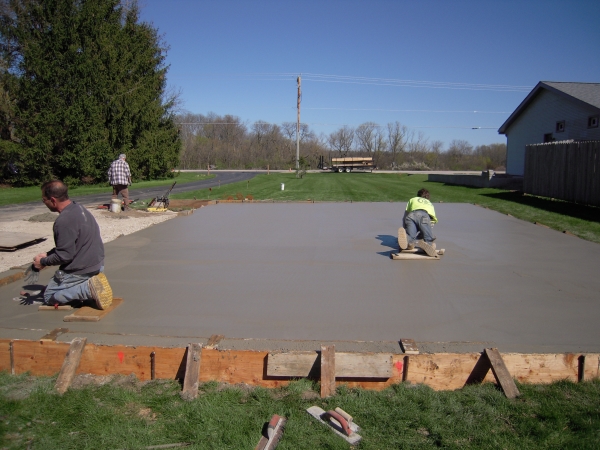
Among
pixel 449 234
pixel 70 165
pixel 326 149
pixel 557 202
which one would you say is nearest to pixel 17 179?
Answer: pixel 70 165

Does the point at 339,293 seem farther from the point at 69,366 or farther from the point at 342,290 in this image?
the point at 69,366

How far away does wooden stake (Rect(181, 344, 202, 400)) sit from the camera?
3025 mm

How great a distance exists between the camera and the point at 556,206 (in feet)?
42.8

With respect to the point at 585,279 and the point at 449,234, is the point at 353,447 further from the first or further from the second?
the point at 449,234

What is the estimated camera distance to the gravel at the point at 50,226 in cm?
712

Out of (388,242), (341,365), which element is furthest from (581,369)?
(388,242)

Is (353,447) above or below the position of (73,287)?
below

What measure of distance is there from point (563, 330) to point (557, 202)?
11176 millimetres

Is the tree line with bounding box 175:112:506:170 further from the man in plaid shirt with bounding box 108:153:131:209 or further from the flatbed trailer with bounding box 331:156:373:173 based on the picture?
the man in plaid shirt with bounding box 108:153:131:209

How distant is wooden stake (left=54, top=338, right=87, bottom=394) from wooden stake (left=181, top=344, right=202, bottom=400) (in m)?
0.78

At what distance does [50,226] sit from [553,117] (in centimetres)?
2004

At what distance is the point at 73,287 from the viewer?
4445 mm

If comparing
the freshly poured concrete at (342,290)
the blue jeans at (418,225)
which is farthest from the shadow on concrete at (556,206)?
the blue jeans at (418,225)

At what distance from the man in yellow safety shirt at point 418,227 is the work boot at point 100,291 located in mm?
4197
